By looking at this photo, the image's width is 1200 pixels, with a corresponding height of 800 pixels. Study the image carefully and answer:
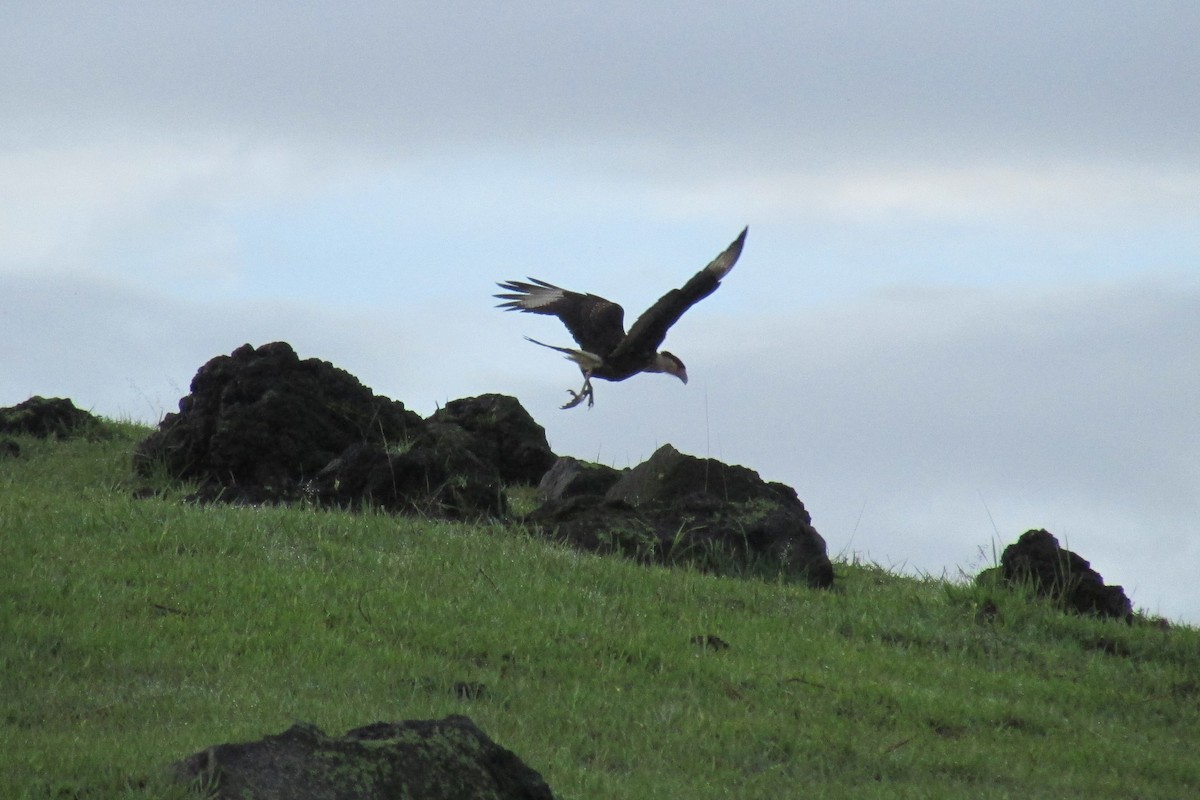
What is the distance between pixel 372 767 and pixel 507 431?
38.9 ft

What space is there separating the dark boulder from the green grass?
8.44 feet

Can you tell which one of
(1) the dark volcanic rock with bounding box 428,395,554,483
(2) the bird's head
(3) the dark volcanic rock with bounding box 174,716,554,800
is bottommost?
(3) the dark volcanic rock with bounding box 174,716,554,800

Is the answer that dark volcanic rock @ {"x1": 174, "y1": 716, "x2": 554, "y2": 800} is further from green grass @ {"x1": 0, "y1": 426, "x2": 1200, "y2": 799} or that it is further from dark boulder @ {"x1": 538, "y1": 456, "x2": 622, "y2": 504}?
dark boulder @ {"x1": 538, "y1": 456, "x2": 622, "y2": 504}

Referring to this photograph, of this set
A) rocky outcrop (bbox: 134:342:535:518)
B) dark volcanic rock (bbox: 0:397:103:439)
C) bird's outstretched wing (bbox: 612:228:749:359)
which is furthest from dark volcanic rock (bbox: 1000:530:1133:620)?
dark volcanic rock (bbox: 0:397:103:439)

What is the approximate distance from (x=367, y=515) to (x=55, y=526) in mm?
2470

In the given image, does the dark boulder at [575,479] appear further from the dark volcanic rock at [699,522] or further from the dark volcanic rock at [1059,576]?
the dark volcanic rock at [1059,576]

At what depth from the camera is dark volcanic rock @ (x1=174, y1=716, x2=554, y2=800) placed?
497 centimetres

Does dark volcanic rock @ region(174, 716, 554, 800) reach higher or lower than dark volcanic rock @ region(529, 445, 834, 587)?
lower

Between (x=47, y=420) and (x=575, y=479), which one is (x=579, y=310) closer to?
(x=575, y=479)

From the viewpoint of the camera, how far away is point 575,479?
14359 millimetres

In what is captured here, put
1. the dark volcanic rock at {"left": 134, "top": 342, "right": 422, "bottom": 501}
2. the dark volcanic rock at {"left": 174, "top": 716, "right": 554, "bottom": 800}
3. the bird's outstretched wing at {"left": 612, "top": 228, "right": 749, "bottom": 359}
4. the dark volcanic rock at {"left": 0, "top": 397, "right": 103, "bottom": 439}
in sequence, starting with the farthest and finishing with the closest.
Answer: the dark volcanic rock at {"left": 0, "top": 397, "right": 103, "bottom": 439} → the dark volcanic rock at {"left": 134, "top": 342, "right": 422, "bottom": 501} → the bird's outstretched wing at {"left": 612, "top": 228, "right": 749, "bottom": 359} → the dark volcanic rock at {"left": 174, "top": 716, "right": 554, "bottom": 800}

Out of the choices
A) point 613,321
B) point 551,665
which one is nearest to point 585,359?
point 613,321

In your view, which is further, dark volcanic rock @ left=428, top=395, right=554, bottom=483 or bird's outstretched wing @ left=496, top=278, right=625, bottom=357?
dark volcanic rock @ left=428, top=395, right=554, bottom=483

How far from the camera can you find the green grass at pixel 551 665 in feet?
22.0
